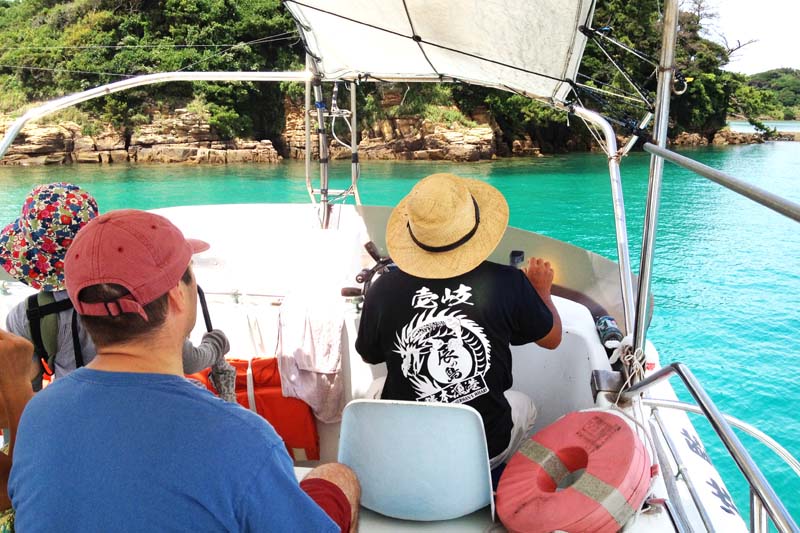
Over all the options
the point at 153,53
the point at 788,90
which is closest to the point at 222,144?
the point at 153,53

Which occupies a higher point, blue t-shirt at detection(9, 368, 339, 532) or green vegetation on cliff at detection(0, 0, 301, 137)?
green vegetation on cliff at detection(0, 0, 301, 137)

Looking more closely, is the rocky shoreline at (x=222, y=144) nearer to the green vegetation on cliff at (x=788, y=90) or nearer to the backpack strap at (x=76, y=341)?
the backpack strap at (x=76, y=341)

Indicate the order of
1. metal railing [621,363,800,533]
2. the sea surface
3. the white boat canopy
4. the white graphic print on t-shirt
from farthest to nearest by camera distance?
the sea surface
the white boat canopy
the white graphic print on t-shirt
metal railing [621,363,800,533]

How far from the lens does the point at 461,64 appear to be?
2.45 metres

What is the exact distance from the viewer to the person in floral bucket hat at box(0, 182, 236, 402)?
1192 millimetres

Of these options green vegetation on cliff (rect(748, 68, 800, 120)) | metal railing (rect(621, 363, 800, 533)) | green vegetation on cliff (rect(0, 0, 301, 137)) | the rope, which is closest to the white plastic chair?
metal railing (rect(621, 363, 800, 533))

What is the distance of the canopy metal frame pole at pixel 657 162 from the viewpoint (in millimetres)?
1385

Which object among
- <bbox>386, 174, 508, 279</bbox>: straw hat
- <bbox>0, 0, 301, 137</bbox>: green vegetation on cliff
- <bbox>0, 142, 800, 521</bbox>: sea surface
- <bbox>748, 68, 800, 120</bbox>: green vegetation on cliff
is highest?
<bbox>748, 68, 800, 120</bbox>: green vegetation on cliff

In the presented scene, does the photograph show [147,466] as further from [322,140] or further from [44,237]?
[322,140]

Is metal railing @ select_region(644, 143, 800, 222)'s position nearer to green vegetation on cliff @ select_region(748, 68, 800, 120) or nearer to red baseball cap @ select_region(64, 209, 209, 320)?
red baseball cap @ select_region(64, 209, 209, 320)

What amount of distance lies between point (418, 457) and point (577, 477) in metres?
0.41

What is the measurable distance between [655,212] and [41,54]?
2885cm

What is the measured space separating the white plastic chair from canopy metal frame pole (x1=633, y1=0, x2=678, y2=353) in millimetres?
684

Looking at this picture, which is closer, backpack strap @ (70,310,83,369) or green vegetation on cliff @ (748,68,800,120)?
backpack strap @ (70,310,83,369)
